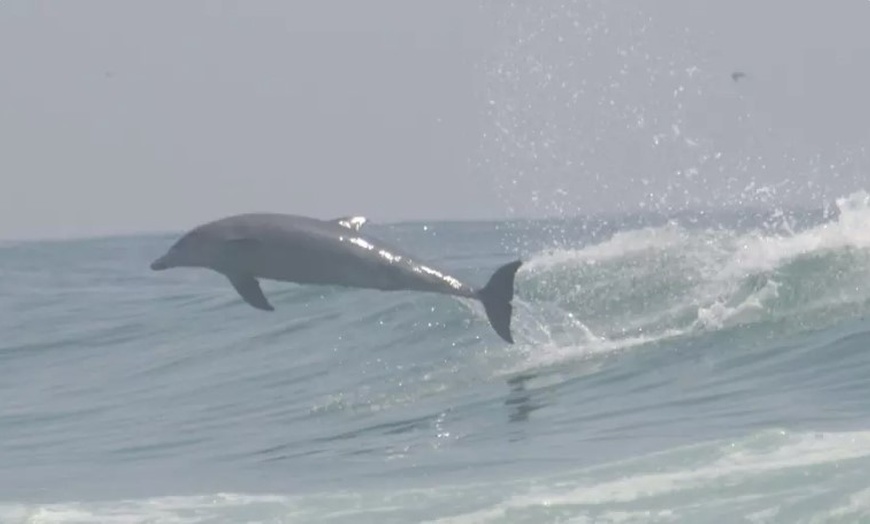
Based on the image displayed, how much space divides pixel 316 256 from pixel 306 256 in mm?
67

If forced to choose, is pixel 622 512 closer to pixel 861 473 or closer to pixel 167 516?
pixel 861 473

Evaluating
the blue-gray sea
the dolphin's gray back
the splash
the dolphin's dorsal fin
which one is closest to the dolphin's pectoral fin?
the dolphin's gray back

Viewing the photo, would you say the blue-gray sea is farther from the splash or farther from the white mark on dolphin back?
the white mark on dolphin back

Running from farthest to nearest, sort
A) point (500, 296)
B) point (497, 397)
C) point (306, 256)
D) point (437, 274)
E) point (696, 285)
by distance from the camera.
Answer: point (696, 285) → point (497, 397) → point (500, 296) → point (437, 274) → point (306, 256)

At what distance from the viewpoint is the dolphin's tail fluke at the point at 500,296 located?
13727 millimetres

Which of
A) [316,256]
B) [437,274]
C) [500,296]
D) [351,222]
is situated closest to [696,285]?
[500,296]

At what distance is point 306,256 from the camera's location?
13008 mm

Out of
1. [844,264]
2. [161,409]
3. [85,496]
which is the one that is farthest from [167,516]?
[844,264]

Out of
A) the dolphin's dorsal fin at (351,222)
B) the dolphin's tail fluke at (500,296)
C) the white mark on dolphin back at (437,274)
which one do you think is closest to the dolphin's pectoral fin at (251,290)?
the dolphin's dorsal fin at (351,222)

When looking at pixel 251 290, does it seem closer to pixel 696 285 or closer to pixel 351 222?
pixel 351 222

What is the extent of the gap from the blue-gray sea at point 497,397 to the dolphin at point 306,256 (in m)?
1.43

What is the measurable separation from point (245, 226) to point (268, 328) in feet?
42.7

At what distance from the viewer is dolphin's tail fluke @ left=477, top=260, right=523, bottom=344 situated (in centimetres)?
1373

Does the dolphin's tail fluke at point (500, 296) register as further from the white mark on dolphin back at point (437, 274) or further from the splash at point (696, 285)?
the splash at point (696, 285)
